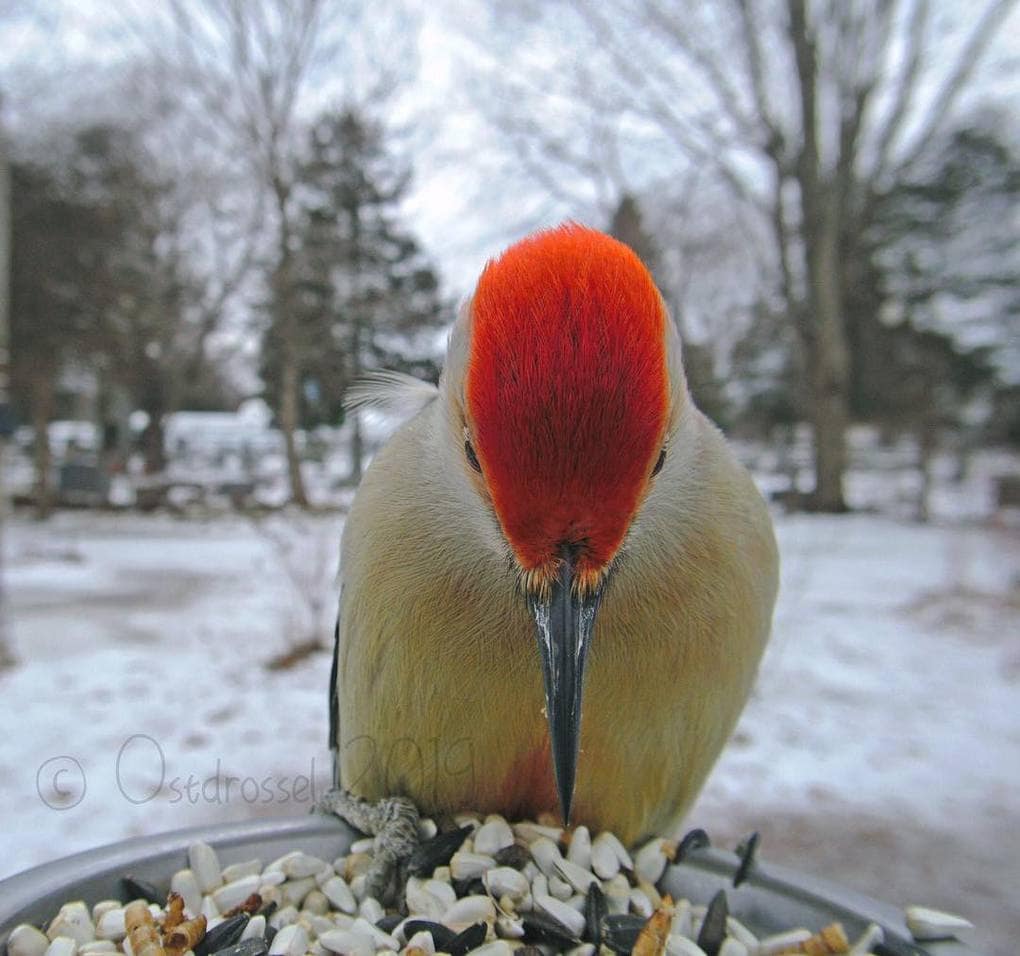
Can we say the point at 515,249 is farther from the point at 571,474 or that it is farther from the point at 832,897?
the point at 832,897

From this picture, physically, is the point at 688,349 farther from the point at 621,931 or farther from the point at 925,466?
the point at 925,466

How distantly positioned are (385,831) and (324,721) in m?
2.46

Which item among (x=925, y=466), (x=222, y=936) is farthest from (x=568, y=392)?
(x=925, y=466)

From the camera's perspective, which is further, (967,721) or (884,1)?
(884,1)

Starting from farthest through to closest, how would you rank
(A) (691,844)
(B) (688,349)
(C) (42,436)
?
(C) (42,436) → (B) (688,349) → (A) (691,844)

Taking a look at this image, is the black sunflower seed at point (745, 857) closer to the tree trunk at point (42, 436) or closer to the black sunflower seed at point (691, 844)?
the black sunflower seed at point (691, 844)

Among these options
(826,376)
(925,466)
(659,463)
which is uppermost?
(826,376)

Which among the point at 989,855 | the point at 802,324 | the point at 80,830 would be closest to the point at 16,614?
the point at 80,830

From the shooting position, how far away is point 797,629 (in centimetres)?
533

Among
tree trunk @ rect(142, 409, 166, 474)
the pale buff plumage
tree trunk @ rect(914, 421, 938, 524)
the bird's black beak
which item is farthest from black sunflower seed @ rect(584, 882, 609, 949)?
tree trunk @ rect(142, 409, 166, 474)

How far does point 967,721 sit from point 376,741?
3.72 metres

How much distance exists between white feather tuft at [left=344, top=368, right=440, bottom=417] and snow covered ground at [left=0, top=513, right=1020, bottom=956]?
2.34 ft

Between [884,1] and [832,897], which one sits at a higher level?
[884,1]

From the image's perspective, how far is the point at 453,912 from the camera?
1015 mm
